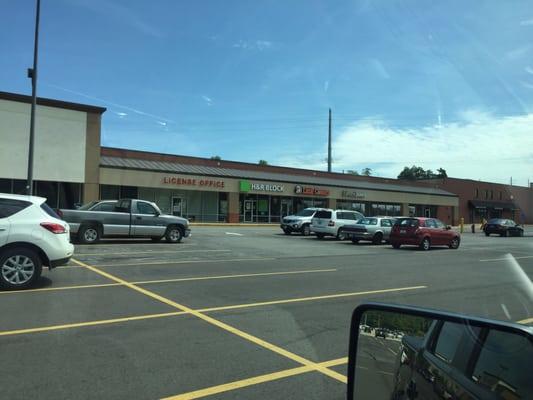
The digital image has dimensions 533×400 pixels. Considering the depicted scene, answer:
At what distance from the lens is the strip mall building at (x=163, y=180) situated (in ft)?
108

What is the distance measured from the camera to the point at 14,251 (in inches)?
358

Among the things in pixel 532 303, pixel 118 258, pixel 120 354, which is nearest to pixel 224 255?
pixel 118 258

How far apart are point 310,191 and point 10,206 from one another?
4351 cm

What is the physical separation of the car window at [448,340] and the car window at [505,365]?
0.53 ft

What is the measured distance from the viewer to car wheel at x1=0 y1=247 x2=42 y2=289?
29.5ft

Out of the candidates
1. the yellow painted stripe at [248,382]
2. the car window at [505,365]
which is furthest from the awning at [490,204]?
the car window at [505,365]

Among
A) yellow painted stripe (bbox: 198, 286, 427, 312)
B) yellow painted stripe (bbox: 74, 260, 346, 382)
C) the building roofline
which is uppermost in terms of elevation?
the building roofline

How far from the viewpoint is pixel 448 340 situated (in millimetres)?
2059

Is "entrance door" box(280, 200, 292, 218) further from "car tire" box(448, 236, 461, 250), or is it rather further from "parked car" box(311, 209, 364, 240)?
"car tire" box(448, 236, 461, 250)

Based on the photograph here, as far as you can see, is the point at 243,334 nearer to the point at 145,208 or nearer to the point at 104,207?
the point at 104,207

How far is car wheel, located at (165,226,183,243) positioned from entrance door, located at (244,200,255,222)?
85.6ft

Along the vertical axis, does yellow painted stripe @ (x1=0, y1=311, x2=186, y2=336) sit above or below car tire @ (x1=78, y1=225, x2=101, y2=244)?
below

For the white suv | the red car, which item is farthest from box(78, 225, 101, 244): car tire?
the red car

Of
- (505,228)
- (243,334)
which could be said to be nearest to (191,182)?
(505,228)
